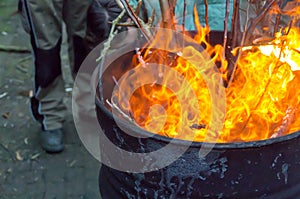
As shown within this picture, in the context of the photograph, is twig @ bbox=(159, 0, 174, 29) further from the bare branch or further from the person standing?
the person standing

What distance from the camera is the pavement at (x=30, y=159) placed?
9.80 feet

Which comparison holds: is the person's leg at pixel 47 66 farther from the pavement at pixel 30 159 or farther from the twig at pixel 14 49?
the twig at pixel 14 49

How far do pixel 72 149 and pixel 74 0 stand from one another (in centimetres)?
95

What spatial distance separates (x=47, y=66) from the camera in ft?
10.1

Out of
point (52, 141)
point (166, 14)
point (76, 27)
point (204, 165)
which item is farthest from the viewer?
point (52, 141)

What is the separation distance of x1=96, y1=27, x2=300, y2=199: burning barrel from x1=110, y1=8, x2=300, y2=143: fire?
0.13m

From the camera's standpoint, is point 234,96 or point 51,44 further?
point 51,44

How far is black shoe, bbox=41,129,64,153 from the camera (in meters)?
3.25

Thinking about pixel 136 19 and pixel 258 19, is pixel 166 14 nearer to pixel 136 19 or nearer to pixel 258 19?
pixel 136 19

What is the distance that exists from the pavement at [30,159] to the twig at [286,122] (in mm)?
1395

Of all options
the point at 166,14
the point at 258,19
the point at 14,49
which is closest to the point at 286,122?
the point at 258,19

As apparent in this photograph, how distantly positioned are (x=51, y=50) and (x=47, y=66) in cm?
11

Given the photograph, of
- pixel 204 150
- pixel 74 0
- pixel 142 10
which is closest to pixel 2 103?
pixel 74 0

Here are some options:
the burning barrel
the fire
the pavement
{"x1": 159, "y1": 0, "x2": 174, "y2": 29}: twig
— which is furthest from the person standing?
the burning barrel
